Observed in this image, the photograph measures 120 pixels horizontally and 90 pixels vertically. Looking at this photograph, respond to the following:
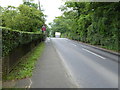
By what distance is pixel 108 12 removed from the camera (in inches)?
558

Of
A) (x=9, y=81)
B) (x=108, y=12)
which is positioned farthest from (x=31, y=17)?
(x=9, y=81)

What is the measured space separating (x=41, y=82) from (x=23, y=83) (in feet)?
2.18

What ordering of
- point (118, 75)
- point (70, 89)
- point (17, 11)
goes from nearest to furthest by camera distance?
point (70, 89), point (118, 75), point (17, 11)

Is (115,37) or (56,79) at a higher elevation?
(115,37)

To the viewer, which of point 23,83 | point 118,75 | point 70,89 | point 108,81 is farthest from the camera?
point 118,75

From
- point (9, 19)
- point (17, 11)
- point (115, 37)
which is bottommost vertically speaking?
point (115, 37)

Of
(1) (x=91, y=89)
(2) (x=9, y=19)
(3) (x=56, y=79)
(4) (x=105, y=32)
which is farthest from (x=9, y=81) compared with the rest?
(4) (x=105, y=32)

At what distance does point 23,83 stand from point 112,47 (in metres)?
12.8

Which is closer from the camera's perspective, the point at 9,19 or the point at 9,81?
the point at 9,81

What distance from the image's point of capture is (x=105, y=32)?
682 inches


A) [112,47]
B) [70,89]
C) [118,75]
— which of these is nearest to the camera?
[70,89]

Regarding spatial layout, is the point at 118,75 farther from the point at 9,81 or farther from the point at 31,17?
the point at 31,17

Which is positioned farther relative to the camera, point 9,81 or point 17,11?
point 17,11

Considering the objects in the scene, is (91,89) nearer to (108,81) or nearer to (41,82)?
(108,81)
